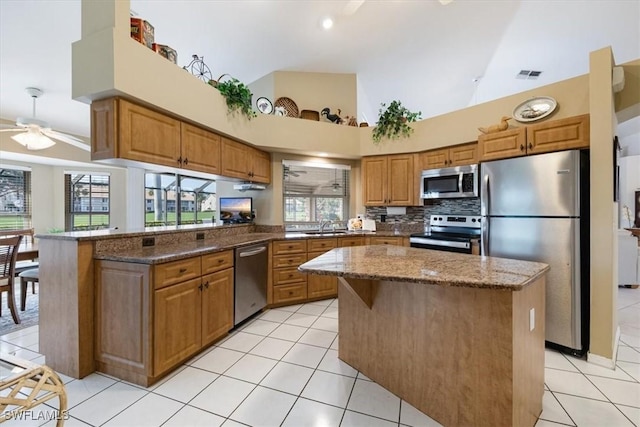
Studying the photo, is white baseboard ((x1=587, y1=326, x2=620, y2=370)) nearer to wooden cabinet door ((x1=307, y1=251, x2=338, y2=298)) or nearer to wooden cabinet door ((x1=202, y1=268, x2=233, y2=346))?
wooden cabinet door ((x1=307, y1=251, x2=338, y2=298))

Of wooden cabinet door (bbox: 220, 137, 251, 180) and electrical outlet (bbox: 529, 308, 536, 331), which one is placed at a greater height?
wooden cabinet door (bbox: 220, 137, 251, 180)

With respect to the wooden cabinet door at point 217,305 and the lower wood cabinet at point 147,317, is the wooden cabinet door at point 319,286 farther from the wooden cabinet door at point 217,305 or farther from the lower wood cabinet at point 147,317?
the lower wood cabinet at point 147,317

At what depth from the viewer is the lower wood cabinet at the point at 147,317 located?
1.90 metres

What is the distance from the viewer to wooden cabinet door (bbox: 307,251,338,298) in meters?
3.66

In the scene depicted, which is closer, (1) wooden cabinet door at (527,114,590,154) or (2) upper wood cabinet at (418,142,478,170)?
(1) wooden cabinet door at (527,114,590,154)

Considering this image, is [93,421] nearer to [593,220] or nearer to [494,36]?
[593,220]

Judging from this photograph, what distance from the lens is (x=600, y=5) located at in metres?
3.11

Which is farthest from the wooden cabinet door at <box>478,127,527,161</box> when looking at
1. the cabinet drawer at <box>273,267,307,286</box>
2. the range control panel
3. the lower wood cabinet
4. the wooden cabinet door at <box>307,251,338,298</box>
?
the lower wood cabinet

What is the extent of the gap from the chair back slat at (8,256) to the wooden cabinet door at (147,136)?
6.69ft

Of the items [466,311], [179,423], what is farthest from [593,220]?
[179,423]

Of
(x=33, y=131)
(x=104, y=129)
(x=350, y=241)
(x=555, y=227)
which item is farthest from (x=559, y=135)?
(x=33, y=131)

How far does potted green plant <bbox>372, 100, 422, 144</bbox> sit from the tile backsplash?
1.12m

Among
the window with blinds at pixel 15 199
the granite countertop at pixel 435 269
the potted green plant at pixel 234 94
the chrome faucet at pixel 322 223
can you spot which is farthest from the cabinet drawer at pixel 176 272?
the window with blinds at pixel 15 199

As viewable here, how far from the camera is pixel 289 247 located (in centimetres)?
353
